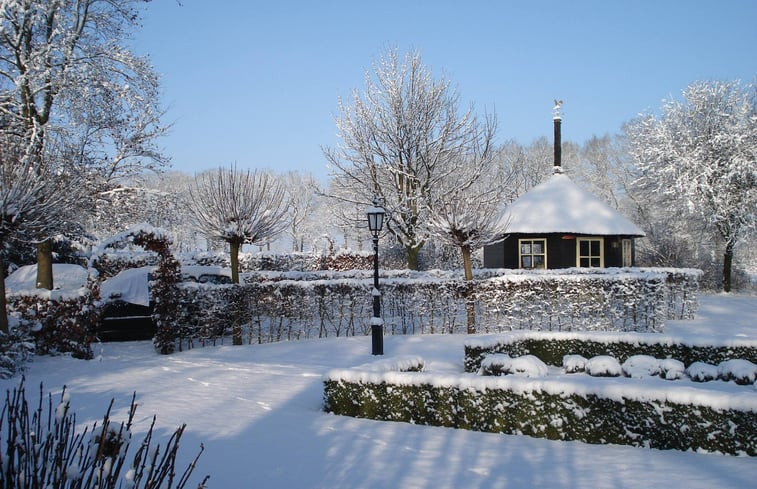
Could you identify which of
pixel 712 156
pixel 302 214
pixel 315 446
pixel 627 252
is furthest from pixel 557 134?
pixel 302 214

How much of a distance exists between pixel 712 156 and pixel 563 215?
391 inches

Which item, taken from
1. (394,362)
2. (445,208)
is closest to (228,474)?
(394,362)

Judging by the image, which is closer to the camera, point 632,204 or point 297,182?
point 632,204

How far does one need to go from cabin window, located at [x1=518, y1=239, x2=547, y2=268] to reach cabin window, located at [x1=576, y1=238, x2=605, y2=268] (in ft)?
4.40

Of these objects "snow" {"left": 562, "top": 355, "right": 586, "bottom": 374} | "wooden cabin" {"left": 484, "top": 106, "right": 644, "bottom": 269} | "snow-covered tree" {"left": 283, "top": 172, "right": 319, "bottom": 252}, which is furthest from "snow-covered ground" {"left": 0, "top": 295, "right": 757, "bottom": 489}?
"snow-covered tree" {"left": 283, "top": 172, "right": 319, "bottom": 252}

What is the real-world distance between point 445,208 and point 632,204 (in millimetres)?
30841

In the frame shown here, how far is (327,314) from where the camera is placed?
547 inches

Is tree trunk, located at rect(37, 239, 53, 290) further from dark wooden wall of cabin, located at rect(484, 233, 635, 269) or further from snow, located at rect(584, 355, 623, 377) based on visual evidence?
dark wooden wall of cabin, located at rect(484, 233, 635, 269)

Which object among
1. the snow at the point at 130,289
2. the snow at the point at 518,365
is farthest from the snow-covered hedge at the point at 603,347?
the snow at the point at 130,289

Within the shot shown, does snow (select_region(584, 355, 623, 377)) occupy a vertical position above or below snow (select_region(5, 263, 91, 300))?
below

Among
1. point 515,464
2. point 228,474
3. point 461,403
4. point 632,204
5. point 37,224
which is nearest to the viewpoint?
point 228,474

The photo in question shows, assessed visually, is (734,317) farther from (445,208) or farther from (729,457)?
(729,457)

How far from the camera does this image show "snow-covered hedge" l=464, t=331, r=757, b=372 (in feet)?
29.1

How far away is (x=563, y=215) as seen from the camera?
20.3 m
